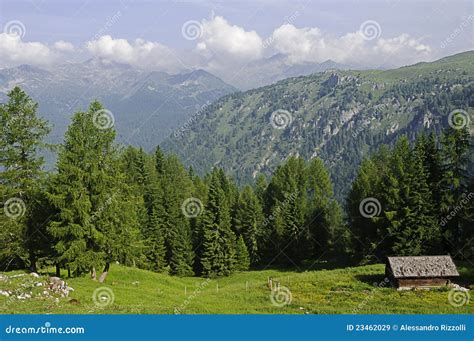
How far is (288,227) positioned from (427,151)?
24.6 m

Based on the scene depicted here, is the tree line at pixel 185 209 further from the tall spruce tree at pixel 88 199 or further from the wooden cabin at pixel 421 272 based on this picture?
the wooden cabin at pixel 421 272

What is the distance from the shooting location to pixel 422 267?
40.3 metres

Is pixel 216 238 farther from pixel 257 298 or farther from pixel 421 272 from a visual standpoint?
pixel 421 272

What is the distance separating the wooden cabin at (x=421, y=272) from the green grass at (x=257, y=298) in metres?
1.45

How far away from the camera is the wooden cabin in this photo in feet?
130

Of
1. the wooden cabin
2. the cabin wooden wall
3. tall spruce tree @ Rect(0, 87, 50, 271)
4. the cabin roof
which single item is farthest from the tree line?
the cabin wooden wall

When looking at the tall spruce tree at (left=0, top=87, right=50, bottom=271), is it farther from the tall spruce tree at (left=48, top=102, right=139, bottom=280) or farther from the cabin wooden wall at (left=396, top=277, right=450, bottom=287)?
the cabin wooden wall at (left=396, top=277, right=450, bottom=287)

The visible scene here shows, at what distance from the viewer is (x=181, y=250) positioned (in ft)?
216

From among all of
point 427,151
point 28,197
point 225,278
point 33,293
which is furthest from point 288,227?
point 33,293

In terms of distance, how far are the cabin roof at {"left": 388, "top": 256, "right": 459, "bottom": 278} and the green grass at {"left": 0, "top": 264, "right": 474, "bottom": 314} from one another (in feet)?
6.08

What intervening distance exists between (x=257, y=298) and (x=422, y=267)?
16.1 metres

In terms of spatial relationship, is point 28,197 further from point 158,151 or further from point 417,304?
point 158,151

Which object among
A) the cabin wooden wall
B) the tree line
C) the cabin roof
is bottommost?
the cabin wooden wall

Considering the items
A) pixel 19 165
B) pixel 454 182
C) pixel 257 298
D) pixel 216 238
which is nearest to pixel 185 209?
pixel 216 238
